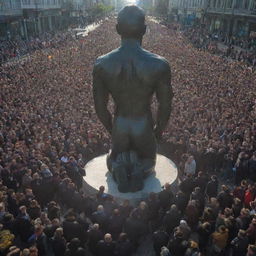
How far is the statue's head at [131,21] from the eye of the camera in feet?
22.0

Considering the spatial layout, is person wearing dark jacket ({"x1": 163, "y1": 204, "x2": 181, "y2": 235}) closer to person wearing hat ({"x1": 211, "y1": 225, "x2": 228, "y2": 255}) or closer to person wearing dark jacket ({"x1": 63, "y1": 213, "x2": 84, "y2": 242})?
person wearing hat ({"x1": 211, "y1": 225, "x2": 228, "y2": 255})

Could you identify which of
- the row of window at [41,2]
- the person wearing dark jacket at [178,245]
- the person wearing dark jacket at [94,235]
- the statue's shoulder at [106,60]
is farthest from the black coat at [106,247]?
the row of window at [41,2]

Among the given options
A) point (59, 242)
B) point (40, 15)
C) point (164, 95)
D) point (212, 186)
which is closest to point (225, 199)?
point (212, 186)

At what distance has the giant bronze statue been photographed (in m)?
6.72

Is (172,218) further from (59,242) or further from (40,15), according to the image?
(40,15)

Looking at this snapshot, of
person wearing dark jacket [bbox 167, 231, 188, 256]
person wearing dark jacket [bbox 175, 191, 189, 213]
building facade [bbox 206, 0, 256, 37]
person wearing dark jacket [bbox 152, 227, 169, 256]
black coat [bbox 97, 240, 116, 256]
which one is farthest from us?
building facade [bbox 206, 0, 256, 37]

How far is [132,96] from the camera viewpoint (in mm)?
7129

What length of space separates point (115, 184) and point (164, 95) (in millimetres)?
2632

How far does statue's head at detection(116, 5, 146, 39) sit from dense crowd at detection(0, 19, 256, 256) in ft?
12.0

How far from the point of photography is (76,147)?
10836 millimetres

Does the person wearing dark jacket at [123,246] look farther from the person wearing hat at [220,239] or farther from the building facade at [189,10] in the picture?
the building facade at [189,10]

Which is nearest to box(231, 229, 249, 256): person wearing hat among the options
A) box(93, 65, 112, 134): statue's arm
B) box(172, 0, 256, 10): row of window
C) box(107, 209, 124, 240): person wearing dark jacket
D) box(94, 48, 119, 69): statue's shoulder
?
box(107, 209, 124, 240): person wearing dark jacket

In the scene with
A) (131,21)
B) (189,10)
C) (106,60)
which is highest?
(131,21)

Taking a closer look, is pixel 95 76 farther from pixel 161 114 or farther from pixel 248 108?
pixel 248 108
